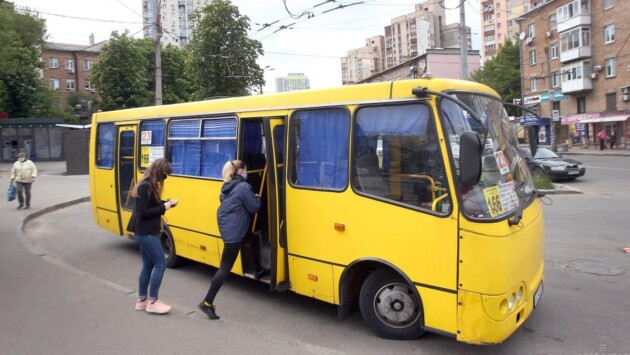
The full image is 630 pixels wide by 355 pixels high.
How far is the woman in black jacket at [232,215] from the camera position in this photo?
4918 millimetres

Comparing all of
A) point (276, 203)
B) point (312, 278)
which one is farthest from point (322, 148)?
point (312, 278)

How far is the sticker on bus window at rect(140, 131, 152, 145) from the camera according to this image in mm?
7590

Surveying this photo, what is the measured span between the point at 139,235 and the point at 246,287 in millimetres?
1786

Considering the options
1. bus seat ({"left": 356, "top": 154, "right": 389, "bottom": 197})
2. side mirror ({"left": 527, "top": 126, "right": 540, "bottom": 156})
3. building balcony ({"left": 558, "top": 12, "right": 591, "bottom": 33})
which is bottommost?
bus seat ({"left": 356, "top": 154, "right": 389, "bottom": 197})

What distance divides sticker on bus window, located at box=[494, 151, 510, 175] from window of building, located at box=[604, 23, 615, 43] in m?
43.8

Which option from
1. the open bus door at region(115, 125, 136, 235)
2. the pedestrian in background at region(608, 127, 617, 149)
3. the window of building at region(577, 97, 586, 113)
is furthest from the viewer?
the window of building at region(577, 97, 586, 113)

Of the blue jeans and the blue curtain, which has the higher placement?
the blue curtain

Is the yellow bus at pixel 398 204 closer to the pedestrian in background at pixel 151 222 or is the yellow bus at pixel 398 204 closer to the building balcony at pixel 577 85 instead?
the pedestrian in background at pixel 151 222

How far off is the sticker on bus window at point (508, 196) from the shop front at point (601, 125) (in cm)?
3885

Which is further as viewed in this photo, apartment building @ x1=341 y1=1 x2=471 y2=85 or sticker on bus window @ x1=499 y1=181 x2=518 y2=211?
apartment building @ x1=341 y1=1 x2=471 y2=85

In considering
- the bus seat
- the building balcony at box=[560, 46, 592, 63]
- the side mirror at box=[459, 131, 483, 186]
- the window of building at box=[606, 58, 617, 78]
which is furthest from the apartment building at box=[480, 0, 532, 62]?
the side mirror at box=[459, 131, 483, 186]

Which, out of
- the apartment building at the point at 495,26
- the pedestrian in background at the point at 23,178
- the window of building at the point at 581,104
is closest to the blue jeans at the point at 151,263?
the pedestrian in background at the point at 23,178

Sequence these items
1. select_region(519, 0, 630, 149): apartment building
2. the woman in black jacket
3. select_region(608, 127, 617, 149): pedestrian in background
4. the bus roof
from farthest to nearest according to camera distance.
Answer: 1. select_region(519, 0, 630, 149): apartment building
2. select_region(608, 127, 617, 149): pedestrian in background
3. the woman in black jacket
4. the bus roof

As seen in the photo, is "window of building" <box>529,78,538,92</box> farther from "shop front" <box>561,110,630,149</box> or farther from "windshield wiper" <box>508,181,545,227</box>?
"windshield wiper" <box>508,181,545,227</box>
